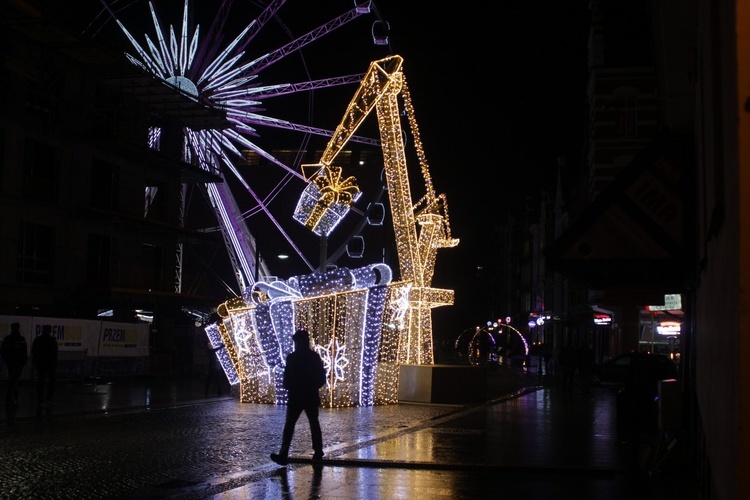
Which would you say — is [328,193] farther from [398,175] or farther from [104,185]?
[104,185]

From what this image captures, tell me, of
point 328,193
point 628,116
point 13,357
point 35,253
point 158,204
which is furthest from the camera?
point 628,116

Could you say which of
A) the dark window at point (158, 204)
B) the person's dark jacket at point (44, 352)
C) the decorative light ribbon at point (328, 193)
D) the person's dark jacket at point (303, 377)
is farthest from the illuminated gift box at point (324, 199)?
the dark window at point (158, 204)

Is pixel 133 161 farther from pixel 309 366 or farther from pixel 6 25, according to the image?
pixel 309 366

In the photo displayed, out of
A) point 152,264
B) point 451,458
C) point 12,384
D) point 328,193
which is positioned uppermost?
point 328,193

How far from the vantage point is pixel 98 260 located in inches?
1433

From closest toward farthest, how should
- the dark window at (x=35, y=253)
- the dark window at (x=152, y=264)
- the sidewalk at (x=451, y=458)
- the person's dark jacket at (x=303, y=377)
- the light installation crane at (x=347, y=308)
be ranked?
the sidewalk at (x=451, y=458) < the person's dark jacket at (x=303, y=377) < the light installation crane at (x=347, y=308) < the dark window at (x=35, y=253) < the dark window at (x=152, y=264)

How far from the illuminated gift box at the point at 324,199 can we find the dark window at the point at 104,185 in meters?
18.3

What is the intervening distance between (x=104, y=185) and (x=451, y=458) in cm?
2771

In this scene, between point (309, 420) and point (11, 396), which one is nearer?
point (309, 420)

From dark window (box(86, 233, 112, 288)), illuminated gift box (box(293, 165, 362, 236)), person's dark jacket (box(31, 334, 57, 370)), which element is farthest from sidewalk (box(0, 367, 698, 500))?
dark window (box(86, 233, 112, 288))

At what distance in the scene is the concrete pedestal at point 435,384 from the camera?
22938 millimetres

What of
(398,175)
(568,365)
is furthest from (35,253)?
(568,365)

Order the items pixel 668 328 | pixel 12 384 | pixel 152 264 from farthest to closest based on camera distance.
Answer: pixel 668 328 → pixel 152 264 → pixel 12 384

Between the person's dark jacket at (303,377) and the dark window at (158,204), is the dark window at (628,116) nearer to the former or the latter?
the dark window at (158,204)
